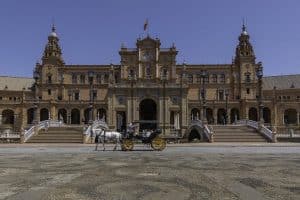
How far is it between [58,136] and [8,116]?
50.5 meters

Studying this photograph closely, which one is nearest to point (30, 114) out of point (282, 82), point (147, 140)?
point (147, 140)

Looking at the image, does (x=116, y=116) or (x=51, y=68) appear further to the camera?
(x=51, y=68)

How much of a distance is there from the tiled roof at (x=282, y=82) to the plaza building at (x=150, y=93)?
25 centimetres

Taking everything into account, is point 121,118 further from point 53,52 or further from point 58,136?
point 58,136

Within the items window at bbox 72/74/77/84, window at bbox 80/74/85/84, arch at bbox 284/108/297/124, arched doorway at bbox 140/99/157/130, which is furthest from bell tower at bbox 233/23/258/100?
window at bbox 72/74/77/84

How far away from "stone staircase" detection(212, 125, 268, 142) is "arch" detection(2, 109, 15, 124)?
5740 centimetres

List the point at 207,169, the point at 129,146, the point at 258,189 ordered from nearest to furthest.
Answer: the point at 258,189 → the point at 207,169 → the point at 129,146

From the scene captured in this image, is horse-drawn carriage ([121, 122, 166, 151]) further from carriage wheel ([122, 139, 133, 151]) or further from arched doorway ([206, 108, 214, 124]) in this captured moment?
arched doorway ([206, 108, 214, 124])

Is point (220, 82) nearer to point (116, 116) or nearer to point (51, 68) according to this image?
point (116, 116)

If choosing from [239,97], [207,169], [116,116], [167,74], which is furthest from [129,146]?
[239,97]

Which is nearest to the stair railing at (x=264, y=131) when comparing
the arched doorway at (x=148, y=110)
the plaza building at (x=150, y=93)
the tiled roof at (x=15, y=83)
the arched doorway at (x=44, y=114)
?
the plaza building at (x=150, y=93)

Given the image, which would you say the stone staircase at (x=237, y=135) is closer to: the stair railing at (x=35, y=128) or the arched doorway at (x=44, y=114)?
the stair railing at (x=35, y=128)

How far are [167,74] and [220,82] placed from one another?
598 inches

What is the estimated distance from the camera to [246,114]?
8306 cm
